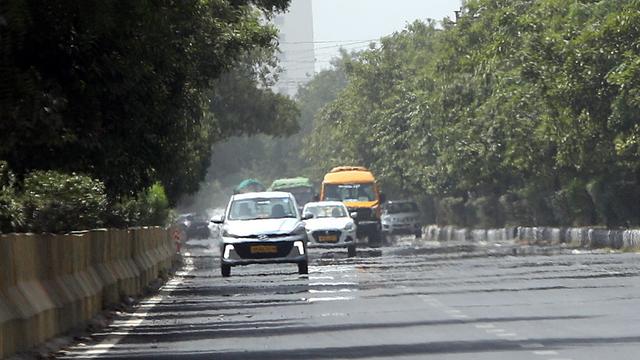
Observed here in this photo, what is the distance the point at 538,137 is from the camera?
6334 centimetres

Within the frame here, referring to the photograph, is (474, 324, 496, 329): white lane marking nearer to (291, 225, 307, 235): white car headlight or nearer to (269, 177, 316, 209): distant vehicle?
(291, 225, 307, 235): white car headlight

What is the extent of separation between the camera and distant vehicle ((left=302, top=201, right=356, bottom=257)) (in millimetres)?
54156

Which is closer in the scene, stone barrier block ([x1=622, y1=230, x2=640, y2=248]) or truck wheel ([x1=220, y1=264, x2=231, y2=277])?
truck wheel ([x1=220, y1=264, x2=231, y2=277])

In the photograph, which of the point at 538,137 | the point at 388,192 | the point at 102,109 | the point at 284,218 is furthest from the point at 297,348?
the point at 388,192

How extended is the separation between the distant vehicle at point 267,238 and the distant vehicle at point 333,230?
13.0 meters

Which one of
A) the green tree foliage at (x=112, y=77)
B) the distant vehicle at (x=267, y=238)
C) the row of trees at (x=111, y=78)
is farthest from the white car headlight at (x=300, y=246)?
the row of trees at (x=111, y=78)

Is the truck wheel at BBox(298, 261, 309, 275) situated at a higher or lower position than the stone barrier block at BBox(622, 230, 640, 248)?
lower

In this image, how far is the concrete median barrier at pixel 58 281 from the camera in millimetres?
18328

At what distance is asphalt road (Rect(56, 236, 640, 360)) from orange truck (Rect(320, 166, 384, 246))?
3469 cm

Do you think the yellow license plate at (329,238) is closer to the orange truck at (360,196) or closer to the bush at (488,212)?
the orange truck at (360,196)

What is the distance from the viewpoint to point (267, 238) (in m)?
38.8

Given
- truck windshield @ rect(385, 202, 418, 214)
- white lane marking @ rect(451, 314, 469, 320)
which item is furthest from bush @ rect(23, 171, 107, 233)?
truck windshield @ rect(385, 202, 418, 214)

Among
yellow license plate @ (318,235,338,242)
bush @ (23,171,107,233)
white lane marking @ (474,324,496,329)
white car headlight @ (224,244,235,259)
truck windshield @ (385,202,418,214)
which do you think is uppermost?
truck windshield @ (385,202,418,214)

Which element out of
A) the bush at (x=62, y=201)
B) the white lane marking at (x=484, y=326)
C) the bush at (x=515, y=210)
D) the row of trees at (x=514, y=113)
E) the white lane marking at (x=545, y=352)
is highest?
the row of trees at (x=514, y=113)
